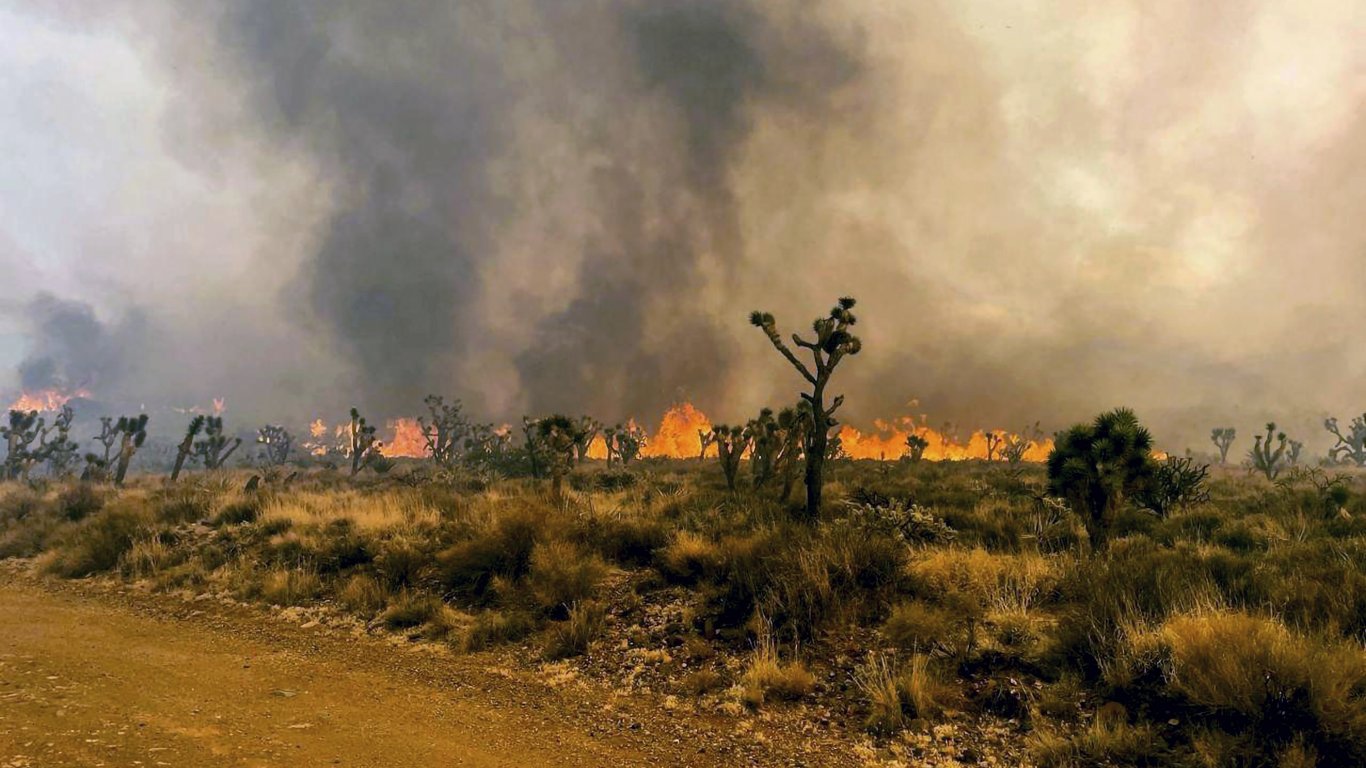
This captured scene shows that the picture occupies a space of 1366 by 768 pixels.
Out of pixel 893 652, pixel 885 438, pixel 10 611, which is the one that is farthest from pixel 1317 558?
pixel 885 438

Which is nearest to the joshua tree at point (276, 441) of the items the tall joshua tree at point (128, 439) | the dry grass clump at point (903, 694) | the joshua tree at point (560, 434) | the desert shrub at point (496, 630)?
the tall joshua tree at point (128, 439)

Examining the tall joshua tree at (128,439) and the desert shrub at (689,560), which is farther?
the tall joshua tree at (128,439)

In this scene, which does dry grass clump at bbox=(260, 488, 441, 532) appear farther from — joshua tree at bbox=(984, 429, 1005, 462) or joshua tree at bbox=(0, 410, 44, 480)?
joshua tree at bbox=(984, 429, 1005, 462)

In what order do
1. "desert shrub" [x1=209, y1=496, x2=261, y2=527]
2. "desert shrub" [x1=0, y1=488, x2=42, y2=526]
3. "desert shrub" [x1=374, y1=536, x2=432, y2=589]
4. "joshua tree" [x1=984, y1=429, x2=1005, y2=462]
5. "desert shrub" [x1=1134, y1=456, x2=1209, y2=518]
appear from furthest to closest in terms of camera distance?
"joshua tree" [x1=984, y1=429, x2=1005, y2=462] → "desert shrub" [x1=0, y1=488, x2=42, y2=526] → "desert shrub" [x1=1134, y1=456, x2=1209, y2=518] → "desert shrub" [x1=209, y1=496, x2=261, y2=527] → "desert shrub" [x1=374, y1=536, x2=432, y2=589]

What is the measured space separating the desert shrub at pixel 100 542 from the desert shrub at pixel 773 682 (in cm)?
1621

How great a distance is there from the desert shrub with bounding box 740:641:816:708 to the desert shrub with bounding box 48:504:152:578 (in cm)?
1621

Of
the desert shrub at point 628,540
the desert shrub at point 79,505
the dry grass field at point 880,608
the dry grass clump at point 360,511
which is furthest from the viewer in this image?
the desert shrub at point 79,505

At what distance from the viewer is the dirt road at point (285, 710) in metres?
5.64

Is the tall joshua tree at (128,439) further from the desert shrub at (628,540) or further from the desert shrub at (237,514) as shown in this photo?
the desert shrub at (628,540)

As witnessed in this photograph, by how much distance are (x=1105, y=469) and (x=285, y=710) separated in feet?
50.7

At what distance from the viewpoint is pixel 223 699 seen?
6863 millimetres

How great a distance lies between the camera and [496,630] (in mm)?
9164

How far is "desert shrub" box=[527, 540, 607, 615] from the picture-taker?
9.85 metres

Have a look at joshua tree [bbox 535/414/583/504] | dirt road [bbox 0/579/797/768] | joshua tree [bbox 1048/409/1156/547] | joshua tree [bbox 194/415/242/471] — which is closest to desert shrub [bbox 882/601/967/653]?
dirt road [bbox 0/579/797/768]
